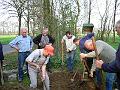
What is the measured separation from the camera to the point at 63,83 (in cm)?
1088

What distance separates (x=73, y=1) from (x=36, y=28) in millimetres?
2956

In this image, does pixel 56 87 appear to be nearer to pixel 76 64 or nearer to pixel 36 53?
pixel 36 53

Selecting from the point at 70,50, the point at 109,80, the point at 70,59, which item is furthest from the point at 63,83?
the point at 109,80

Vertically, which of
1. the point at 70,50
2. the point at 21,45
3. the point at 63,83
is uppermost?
the point at 21,45

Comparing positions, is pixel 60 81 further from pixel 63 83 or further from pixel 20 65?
pixel 20 65

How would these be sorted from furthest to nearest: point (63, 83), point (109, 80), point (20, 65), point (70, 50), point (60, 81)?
1. point (70, 50)
2. point (60, 81)
3. point (63, 83)
4. point (20, 65)
5. point (109, 80)

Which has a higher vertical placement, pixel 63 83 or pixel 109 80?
pixel 109 80

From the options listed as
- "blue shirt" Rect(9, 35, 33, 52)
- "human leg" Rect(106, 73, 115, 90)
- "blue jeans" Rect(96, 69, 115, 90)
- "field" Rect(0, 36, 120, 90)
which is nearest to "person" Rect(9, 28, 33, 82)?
"blue shirt" Rect(9, 35, 33, 52)

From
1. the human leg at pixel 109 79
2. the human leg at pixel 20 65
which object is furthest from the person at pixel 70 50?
the human leg at pixel 109 79

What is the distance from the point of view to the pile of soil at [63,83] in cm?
948

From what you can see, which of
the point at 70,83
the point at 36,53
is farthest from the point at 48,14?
the point at 36,53

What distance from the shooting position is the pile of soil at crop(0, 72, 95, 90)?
948cm

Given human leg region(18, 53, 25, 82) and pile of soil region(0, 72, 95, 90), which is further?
human leg region(18, 53, 25, 82)

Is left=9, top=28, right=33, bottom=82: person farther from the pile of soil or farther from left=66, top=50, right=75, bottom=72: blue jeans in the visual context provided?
left=66, top=50, right=75, bottom=72: blue jeans
